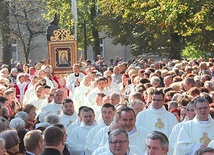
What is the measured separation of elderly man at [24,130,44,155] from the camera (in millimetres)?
8086

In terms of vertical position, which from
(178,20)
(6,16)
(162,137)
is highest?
(6,16)

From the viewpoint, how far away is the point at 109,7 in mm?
26844

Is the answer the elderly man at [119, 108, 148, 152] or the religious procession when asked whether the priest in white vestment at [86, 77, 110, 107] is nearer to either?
the religious procession

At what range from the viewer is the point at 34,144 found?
318 inches

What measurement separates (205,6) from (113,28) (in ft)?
59.0

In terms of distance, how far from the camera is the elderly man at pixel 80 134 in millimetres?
11031

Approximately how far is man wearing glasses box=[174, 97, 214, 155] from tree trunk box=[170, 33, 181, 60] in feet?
82.1

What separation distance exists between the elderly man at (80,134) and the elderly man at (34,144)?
286 cm

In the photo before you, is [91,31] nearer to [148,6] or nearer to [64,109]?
[148,6]

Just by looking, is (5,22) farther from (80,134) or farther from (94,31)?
(80,134)

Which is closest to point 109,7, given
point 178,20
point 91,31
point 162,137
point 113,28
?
point 178,20

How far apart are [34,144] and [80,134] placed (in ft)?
10.6

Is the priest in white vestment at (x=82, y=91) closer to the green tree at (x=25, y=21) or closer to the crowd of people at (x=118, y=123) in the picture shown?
the crowd of people at (x=118, y=123)

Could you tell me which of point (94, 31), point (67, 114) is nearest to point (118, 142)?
point (67, 114)
